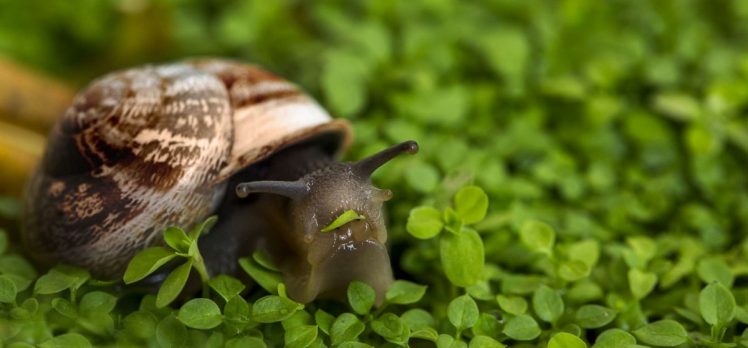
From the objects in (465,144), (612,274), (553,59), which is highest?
(553,59)

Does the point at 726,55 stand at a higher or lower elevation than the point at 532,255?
higher

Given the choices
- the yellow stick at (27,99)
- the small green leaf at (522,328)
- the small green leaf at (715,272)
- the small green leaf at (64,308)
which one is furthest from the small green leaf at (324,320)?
the yellow stick at (27,99)

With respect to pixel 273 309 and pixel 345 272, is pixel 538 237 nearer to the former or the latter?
pixel 345 272

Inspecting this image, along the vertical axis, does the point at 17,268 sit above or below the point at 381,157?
below

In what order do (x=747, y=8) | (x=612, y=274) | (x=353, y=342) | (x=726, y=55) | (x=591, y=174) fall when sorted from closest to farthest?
1. (x=353, y=342)
2. (x=612, y=274)
3. (x=591, y=174)
4. (x=726, y=55)
5. (x=747, y=8)

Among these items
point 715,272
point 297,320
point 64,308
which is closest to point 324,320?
point 297,320

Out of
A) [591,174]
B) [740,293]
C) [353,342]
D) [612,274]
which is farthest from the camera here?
[591,174]

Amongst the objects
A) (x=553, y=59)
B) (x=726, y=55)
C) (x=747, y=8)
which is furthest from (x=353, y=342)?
(x=747, y=8)

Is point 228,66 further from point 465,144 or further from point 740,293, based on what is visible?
point 740,293
